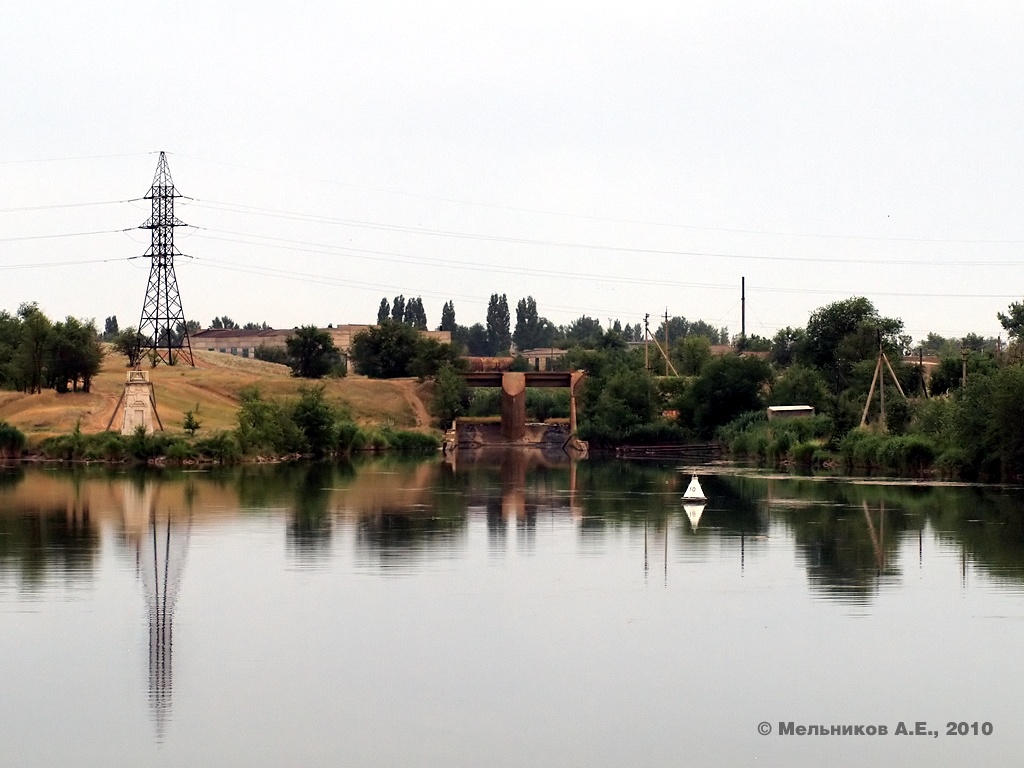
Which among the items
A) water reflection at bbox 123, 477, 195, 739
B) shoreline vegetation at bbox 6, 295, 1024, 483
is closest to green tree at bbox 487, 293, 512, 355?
shoreline vegetation at bbox 6, 295, 1024, 483

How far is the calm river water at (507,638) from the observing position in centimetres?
1383

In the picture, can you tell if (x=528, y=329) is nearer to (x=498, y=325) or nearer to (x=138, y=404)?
(x=498, y=325)

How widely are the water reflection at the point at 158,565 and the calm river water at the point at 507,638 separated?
0.22 ft

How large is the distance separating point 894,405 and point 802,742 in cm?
4594

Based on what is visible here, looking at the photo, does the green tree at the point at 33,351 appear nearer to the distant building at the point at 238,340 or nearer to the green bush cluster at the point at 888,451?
the green bush cluster at the point at 888,451

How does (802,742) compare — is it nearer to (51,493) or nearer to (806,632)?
(806,632)

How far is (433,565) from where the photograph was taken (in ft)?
83.9

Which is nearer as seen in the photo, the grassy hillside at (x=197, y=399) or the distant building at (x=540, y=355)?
the grassy hillside at (x=197, y=399)

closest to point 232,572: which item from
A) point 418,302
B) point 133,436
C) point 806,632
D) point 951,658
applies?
point 806,632

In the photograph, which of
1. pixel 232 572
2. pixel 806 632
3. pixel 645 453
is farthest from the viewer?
pixel 645 453

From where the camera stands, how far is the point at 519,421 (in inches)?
3575

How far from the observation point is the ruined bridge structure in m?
89.8

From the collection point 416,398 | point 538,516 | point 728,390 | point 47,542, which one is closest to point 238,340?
point 416,398

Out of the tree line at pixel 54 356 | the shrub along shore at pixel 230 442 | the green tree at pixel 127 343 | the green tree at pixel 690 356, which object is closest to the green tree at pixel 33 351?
the tree line at pixel 54 356
